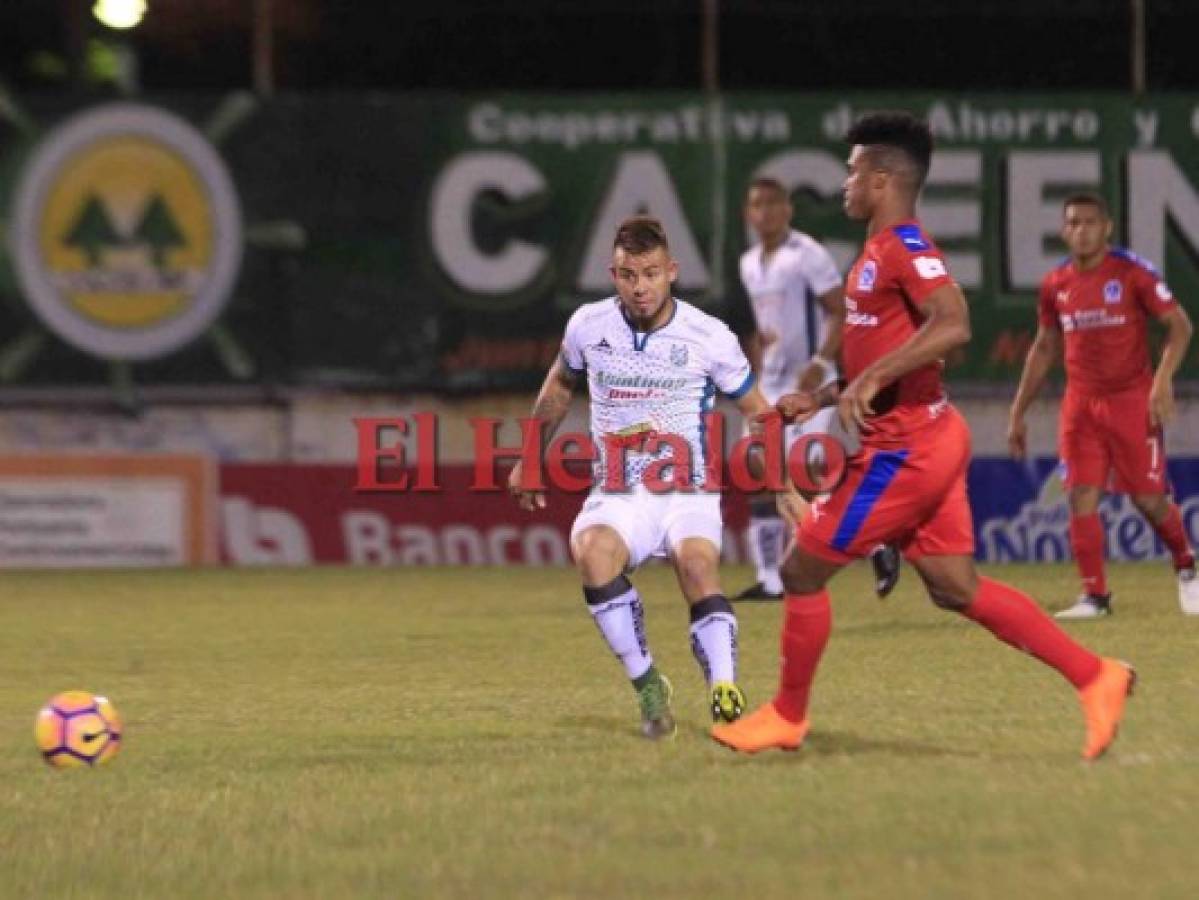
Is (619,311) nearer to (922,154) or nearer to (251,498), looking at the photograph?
(922,154)

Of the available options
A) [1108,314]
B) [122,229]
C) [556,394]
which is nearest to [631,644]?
[556,394]

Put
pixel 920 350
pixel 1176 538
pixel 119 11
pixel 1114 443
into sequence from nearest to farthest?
pixel 920 350 → pixel 1114 443 → pixel 1176 538 → pixel 119 11

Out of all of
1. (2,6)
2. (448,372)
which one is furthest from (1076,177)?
(2,6)

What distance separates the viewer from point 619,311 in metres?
9.66

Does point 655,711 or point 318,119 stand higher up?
point 318,119

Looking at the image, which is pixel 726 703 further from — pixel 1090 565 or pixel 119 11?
pixel 119 11

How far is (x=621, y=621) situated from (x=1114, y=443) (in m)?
5.82

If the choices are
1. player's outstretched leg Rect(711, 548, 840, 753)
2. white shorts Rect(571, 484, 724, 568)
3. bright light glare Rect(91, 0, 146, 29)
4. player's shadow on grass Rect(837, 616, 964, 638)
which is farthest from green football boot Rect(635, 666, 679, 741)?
bright light glare Rect(91, 0, 146, 29)

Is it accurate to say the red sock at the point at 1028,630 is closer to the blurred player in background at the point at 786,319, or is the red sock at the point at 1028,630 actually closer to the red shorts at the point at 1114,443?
the red shorts at the point at 1114,443

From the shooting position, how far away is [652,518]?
9.51 metres

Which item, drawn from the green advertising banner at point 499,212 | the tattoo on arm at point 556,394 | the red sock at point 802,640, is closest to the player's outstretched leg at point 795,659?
the red sock at point 802,640

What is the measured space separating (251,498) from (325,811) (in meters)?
11.9

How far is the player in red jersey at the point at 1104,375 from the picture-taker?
14297 mm

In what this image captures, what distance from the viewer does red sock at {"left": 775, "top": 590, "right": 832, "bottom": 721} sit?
8.55 meters
